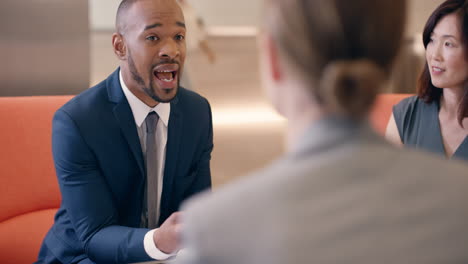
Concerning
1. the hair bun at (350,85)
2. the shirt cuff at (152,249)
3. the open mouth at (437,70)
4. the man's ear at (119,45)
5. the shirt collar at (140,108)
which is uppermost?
the hair bun at (350,85)

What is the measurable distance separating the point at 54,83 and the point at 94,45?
12.8 ft

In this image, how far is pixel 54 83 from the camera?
9.02 feet

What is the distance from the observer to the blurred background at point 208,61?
8.74 ft

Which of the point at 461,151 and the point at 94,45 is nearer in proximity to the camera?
the point at 461,151

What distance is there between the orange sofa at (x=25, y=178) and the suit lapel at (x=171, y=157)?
568mm

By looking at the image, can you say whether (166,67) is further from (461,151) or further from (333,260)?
(333,260)

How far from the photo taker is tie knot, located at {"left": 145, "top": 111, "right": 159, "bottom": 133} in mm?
1864

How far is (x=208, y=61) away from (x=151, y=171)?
206 inches

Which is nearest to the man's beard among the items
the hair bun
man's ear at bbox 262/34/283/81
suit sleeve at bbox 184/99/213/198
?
suit sleeve at bbox 184/99/213/198

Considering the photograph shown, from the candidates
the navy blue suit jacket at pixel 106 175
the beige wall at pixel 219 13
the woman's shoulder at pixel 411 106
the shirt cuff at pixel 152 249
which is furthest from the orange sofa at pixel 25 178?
the beige wall at pixel 219 13

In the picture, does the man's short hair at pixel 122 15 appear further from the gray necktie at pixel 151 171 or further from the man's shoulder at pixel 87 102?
the gray necktie at pixel 151 171

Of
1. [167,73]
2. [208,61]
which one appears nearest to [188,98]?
[167,73]

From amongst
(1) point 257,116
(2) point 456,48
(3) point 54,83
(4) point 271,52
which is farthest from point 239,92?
(4) point 271,52

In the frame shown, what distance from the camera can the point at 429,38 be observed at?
84.9 inches
